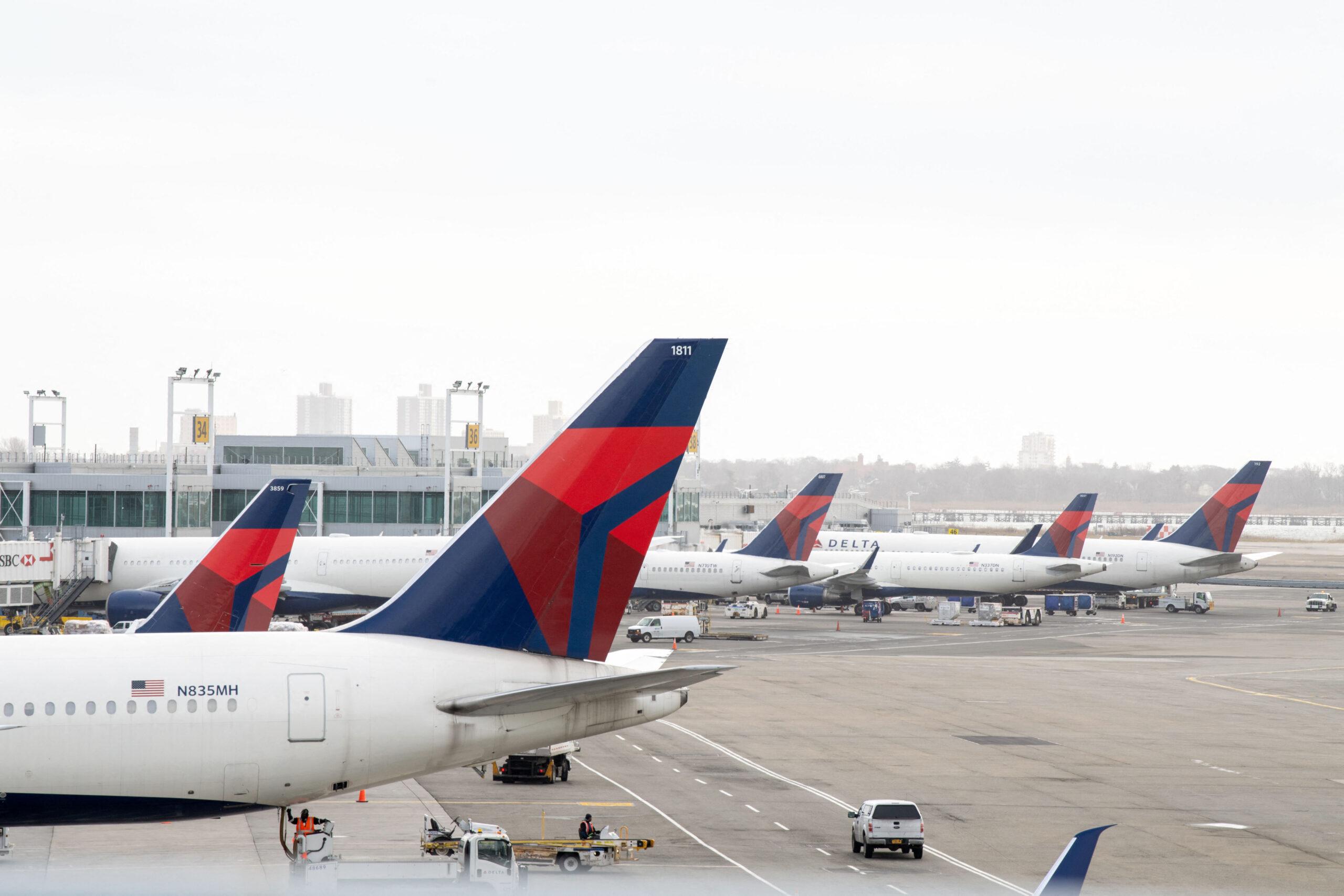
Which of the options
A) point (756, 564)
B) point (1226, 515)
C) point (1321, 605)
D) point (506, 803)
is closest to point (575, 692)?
point (506, 803)

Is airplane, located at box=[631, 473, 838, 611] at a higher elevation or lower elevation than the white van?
higher

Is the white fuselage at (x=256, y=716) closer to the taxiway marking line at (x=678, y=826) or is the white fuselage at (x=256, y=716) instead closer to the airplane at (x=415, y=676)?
the airplane at (x=415, y=676)

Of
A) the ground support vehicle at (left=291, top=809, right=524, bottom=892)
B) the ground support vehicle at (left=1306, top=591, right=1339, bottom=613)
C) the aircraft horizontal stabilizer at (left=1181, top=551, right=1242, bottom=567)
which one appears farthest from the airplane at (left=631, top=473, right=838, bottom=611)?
the ground support vehicle at (left=291, top=809, right=524, bottom=892)

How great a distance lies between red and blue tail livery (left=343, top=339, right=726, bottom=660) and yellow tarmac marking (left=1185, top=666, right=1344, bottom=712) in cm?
3943

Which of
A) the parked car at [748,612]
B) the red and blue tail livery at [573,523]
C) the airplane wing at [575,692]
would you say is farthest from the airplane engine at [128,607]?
the parked car at [748,612]

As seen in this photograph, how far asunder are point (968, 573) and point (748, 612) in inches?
568

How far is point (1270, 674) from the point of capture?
187 ft

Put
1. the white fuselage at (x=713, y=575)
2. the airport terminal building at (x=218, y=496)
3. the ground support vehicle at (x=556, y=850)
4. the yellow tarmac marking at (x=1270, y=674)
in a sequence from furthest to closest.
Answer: the airport terminal building at (x=218, y=496) < the white fuselage at (x=713, y=575) < the yellow tarmac marking at (x=1270, y=674) < the ground support vehicle at (x=556, y=850)

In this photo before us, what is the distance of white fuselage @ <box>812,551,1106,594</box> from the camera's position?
8581 centimetres

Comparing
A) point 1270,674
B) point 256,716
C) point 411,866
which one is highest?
point 256,716

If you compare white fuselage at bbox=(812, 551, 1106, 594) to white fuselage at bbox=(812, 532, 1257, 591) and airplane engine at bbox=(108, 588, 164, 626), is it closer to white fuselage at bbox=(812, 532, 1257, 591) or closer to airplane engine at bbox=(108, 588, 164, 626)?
white fuselage at bbox=(812, 532, 1257, 591)

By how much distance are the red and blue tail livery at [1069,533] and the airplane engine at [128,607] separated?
56630 millimetres

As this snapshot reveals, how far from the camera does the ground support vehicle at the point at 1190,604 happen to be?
94875mm

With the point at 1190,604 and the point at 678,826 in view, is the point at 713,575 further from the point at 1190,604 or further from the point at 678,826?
the point at 678,826
